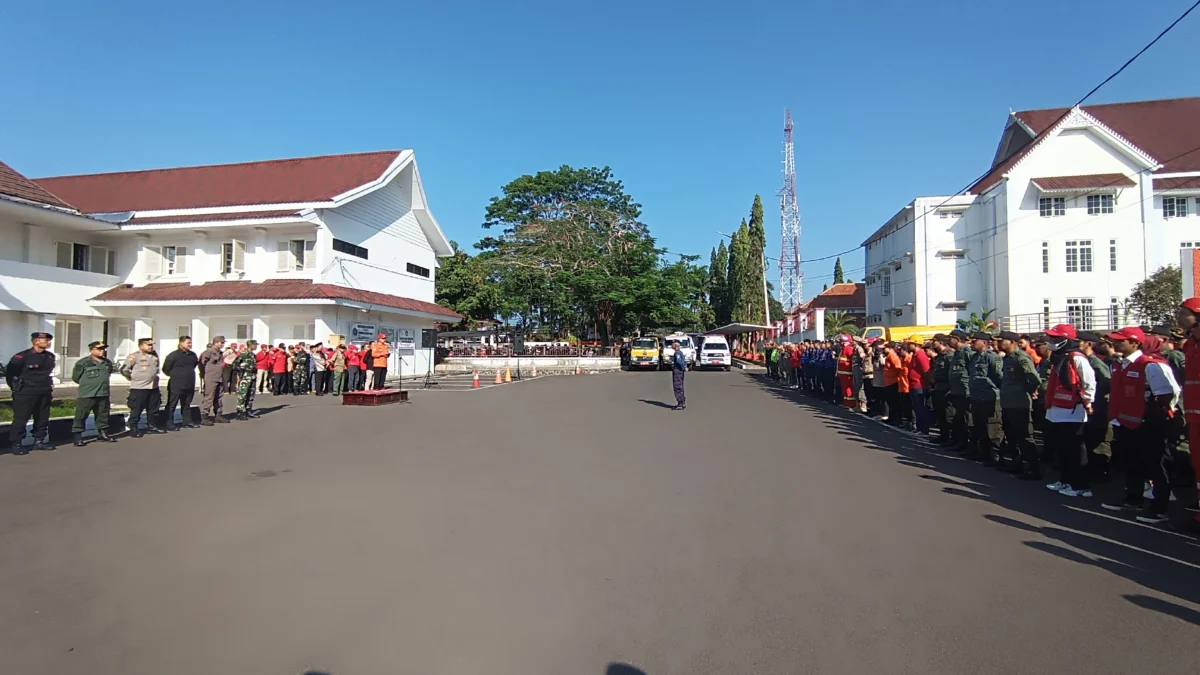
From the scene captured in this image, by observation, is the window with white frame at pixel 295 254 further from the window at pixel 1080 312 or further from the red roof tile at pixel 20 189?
the window at pixel 1080 312

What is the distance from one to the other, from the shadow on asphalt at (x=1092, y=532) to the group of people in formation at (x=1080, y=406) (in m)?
0.27

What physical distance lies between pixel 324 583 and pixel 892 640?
3613mm

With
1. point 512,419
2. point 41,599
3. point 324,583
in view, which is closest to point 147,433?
point 512,419

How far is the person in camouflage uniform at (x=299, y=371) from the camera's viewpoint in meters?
21.0

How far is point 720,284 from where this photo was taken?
76188mm

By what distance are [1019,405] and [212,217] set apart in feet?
86.6

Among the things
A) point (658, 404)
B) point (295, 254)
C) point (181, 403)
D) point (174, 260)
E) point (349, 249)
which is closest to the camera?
point (181, 403)

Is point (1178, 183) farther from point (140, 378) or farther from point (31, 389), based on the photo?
point (31, 389)

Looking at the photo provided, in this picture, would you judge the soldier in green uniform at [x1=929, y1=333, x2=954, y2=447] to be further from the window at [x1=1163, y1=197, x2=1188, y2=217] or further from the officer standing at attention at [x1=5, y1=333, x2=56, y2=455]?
the window at [x1=1163, y1=197, x2=1188, y2=217]

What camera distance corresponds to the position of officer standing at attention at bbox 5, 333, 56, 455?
378 inches

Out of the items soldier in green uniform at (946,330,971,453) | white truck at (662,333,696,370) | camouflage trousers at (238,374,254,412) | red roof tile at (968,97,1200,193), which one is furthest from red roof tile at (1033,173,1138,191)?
camouflage trousers at (238,374,254,412)

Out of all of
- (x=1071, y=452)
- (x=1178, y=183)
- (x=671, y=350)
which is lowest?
(x=1071, y=452)

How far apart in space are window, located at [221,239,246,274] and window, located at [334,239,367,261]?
3.48 m

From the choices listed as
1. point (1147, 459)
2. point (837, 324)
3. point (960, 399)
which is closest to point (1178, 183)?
point (837, 324)
